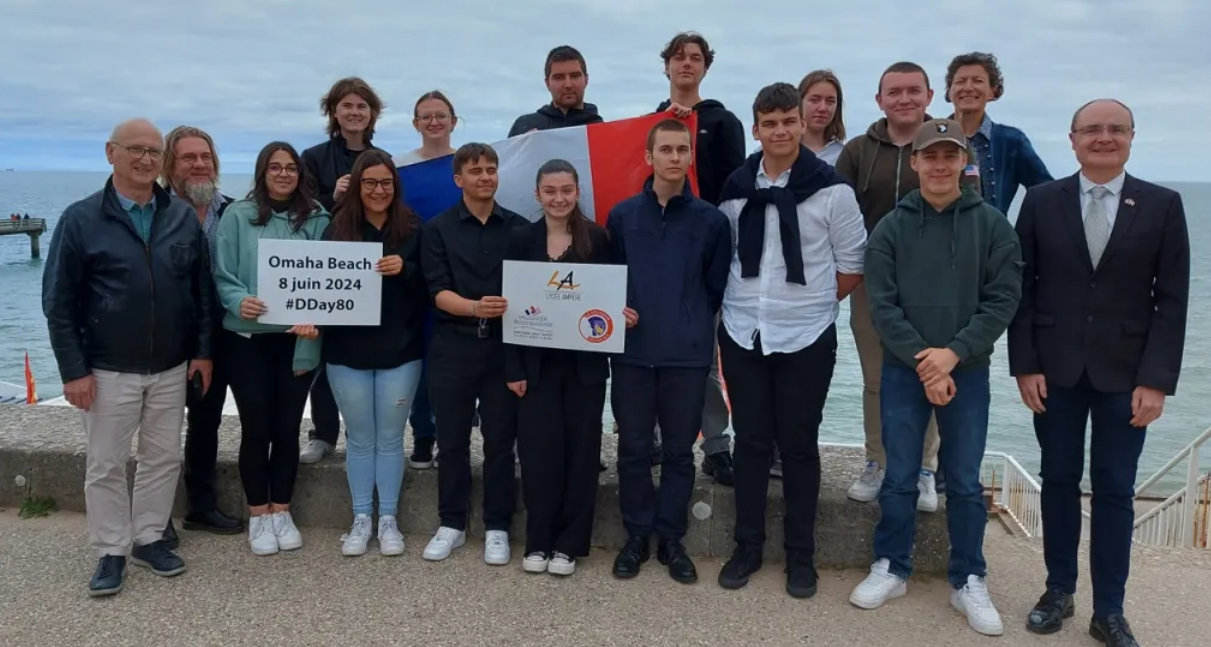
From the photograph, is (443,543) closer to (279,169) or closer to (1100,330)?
(279,169)

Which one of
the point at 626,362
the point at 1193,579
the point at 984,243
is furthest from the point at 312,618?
the point at 1193,579

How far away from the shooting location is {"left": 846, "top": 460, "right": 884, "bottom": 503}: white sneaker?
15.8 ft

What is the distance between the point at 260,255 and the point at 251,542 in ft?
5.42

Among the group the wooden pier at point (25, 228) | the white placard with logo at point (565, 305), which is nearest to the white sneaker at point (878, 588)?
the white placard with logo at point (565, 305)

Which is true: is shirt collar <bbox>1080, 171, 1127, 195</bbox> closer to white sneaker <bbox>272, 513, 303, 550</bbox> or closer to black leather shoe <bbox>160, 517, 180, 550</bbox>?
white sneaker <bbox>272, 513, 303, 550</bbox>

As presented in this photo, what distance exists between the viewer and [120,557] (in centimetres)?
455

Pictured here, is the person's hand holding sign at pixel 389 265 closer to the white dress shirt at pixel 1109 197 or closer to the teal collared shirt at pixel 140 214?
the teal collared shirt at pixel 140 214

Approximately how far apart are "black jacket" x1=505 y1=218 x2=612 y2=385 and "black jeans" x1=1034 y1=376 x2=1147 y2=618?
2158mm

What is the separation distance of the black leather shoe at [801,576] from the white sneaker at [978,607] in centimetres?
70

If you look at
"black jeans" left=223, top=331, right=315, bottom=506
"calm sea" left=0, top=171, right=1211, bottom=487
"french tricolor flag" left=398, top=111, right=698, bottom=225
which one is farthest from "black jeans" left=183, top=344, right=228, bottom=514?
"calm sea" left=0, top=171, right=1211, bottom=487

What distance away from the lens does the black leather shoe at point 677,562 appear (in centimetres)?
454

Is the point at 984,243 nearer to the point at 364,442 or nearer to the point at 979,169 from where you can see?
the point at 979,169

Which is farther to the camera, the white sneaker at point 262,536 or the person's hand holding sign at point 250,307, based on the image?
the white sneaker at point 262,536

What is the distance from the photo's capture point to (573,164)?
17.7 feet
